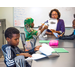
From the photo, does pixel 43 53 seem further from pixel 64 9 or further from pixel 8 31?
pixel 64 9

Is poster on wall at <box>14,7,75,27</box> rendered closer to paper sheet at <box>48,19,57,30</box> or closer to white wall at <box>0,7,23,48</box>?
white wall at <box>0,7,23,48</box>

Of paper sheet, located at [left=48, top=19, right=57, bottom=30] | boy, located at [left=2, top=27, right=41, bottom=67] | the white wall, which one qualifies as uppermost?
the white wall

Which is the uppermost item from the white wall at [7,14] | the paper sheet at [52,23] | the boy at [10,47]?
the white wall at [7,14]

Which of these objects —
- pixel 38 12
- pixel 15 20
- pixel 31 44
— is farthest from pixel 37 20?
pixel 31 44

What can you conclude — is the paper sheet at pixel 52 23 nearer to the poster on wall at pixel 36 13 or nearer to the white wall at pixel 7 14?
the poster on wall at pixel 36 13

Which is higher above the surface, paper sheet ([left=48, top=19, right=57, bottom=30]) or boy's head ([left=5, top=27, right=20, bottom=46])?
paper sheet ([left=48, top=19, right=57, bottom=30])

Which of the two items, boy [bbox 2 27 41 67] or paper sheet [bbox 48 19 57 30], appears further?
paper sheet [bbox 48 19 57 30]

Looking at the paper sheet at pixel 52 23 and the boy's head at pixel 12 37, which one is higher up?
the paper sheet at pixel 52 23

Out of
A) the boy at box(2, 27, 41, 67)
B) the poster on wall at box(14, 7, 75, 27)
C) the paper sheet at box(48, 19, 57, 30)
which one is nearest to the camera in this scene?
the boy at box(2, 27, 41, 67)

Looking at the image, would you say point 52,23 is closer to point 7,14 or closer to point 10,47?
point 10,47

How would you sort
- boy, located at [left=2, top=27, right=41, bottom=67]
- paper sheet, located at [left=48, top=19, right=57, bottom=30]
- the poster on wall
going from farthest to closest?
the poster on wall
paper sheet, located at [left=48, top=19, right=57, bottom=30]
boy, located at [left=2, top=27, right=41, bottom=67]


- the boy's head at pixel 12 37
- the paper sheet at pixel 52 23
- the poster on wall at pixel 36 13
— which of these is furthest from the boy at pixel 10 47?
the poster on wall at pixel 36 13

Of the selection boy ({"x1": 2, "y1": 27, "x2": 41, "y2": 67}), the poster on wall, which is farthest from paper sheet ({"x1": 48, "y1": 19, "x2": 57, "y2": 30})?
the poster on wall

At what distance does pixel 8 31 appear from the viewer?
2.67ft
